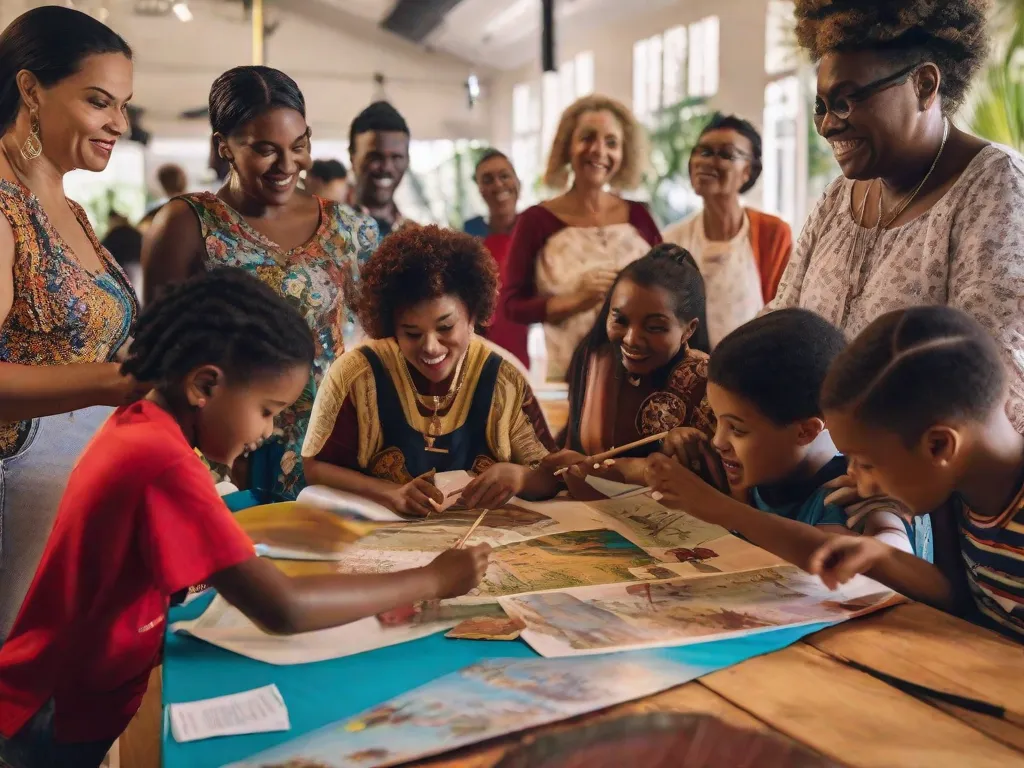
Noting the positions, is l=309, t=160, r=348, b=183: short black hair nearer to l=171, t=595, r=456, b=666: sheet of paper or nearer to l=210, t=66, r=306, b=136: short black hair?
l=210, t=66, r=306, b=136: short black hair

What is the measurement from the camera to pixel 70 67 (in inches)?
62.0

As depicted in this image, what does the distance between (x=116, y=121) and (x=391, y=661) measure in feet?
3.61

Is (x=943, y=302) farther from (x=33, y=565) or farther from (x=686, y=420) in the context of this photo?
(x=33, y=565)

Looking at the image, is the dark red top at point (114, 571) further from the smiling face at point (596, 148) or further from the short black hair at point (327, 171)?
the short black hair at point (327, 171)

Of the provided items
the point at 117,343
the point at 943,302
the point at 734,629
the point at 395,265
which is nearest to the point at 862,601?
the point at 734,629

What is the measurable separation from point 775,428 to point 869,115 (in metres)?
0.52

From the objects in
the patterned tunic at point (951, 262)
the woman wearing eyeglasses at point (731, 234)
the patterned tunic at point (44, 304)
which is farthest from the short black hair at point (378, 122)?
the patterned tunic at point (951, 262)

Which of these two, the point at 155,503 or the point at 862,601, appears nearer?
the point at 155,503

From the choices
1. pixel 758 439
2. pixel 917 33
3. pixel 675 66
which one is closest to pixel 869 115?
pixel 917 33

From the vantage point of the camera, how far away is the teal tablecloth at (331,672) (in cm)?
87

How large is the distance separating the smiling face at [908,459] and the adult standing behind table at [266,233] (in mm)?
1094

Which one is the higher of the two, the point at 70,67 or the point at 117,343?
the point at 70,67

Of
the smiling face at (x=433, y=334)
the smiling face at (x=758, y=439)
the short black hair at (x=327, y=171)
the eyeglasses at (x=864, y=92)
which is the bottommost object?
the smiling face at (x=758, y=439)

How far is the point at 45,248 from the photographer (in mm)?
1554
